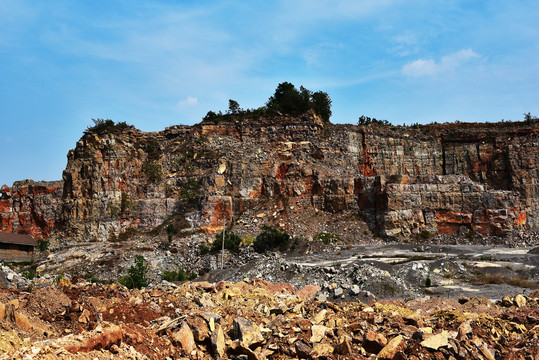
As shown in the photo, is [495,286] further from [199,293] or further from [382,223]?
[382,223]

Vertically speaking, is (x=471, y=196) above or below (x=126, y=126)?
below

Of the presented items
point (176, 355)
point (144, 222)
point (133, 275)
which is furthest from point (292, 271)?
point (144, 222)

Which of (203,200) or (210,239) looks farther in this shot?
(203,200)

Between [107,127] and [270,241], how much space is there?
26921 millimetres

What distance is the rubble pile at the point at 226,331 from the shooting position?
938cm

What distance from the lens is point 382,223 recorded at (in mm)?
50375

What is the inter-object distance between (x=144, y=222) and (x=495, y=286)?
36.7 metres

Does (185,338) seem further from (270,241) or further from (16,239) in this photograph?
(16,239)

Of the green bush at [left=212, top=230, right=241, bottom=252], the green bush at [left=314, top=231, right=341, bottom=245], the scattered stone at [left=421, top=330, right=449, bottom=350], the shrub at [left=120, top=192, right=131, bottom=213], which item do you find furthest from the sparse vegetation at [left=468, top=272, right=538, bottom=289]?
the shrub at [left=120, top=192, right=131, bottom=213]

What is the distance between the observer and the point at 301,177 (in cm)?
5512

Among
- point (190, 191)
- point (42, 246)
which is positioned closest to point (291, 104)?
point (190, 191)

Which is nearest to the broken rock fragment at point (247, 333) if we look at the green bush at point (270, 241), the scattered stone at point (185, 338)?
the scattered stone at point (185, 338)

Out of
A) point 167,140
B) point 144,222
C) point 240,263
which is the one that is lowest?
point 240,263

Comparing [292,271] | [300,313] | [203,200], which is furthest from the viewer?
[203,200]
